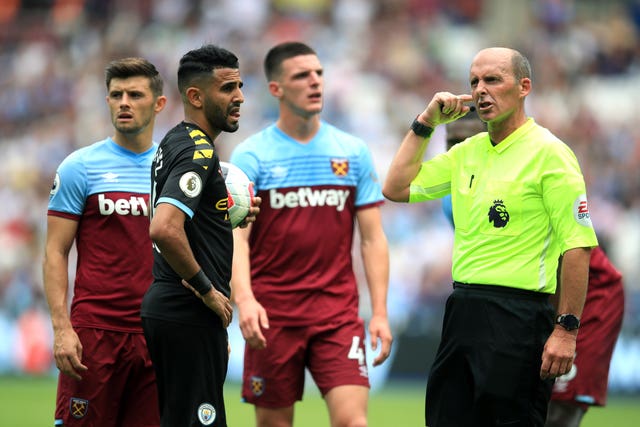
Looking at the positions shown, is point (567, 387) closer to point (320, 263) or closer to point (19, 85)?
point (320, 263)

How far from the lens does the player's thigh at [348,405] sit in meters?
7.46

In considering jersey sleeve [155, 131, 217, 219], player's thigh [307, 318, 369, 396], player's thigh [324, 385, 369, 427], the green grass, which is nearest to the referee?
player's thigh [324, 385, 369, 427]

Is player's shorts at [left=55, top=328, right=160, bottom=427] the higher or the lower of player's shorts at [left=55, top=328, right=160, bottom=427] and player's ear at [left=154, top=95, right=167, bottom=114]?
the lower

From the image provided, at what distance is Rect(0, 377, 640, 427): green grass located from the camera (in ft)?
40.0

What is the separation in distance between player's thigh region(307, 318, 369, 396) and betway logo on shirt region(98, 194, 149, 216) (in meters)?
1.64

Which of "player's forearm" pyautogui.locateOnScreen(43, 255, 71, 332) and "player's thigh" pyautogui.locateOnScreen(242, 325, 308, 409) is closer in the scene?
"player's forearm" pyautogui.locateOnScreen(43, 255, 71, 332)

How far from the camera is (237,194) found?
665 cm

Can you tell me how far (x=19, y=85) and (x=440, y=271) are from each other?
1041 cm

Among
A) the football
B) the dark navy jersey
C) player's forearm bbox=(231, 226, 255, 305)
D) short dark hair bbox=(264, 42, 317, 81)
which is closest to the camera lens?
the dark navy jersey

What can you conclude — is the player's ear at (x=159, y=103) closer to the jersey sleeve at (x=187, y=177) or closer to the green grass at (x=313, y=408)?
the jersey sleeve at (x=187, y=177)

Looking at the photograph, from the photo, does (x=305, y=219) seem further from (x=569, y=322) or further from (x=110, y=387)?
(x=569, y=322)

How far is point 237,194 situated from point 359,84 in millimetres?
14207

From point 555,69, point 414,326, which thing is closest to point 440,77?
point 555,69

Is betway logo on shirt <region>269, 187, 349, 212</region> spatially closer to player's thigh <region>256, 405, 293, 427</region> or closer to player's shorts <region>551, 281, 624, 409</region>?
player's thigh <region>256, 405, 293, 427</region>
